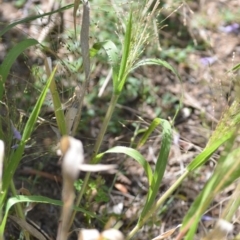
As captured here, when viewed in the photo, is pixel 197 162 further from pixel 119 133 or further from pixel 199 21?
pixel 199 21

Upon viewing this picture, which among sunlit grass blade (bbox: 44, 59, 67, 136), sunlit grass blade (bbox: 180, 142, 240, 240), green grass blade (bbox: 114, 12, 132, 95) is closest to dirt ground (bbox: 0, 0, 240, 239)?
sunlit grass blade (bbox: 44, 59, 67, 136)

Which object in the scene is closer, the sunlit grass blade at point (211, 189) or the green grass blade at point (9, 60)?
the sunlit grass blade at point (211, 189)

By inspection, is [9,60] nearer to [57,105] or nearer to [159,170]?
[57,105]

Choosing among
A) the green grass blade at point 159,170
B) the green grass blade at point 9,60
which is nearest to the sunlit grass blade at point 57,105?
the green grass blade at point 9,60

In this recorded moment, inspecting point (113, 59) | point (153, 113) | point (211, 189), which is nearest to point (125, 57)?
point (113, 59)

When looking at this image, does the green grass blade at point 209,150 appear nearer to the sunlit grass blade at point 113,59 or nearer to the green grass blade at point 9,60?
the sunlit grass blade at point 113,59

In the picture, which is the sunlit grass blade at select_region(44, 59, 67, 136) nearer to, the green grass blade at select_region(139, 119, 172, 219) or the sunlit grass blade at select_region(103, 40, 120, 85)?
the sunlit grass blade at select_region(103, 40, 120, 85)

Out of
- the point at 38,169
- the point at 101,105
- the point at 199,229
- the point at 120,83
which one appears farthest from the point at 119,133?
the point at 120,83

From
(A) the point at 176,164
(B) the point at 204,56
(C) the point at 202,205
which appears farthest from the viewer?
(B) the point at 204,56
